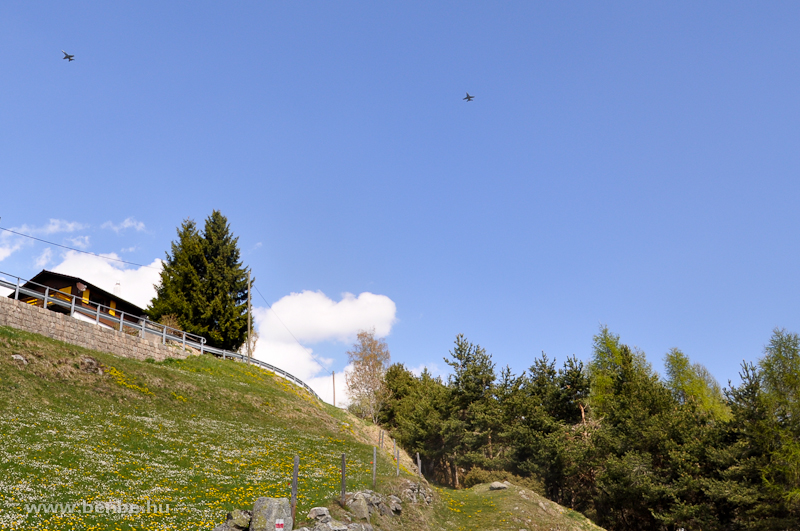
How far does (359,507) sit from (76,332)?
78.1ft

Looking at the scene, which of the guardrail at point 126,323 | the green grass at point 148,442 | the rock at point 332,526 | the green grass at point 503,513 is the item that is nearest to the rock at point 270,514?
the rock at point 332,526

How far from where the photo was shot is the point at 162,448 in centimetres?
2225

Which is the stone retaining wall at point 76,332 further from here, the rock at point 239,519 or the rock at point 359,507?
the rock at point 359,507

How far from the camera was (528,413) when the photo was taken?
153ft

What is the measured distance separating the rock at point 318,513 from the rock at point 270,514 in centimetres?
128

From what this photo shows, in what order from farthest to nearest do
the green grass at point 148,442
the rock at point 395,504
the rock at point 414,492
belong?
the rock at point 414,492 < the rock at point 395,504 < the green grass at point 148,442

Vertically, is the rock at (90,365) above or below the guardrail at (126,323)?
below

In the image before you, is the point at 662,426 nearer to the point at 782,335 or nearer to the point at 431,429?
the point at 782,335

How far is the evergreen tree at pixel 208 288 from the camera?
54.4 meters

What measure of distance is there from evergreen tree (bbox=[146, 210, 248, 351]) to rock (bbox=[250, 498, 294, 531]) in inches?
1610

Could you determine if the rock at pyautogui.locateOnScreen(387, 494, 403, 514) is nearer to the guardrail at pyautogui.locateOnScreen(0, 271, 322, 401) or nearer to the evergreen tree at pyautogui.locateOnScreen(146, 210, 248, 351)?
the guardrail at pyautogui.locateOnScreen(0, 271, 322, 401)

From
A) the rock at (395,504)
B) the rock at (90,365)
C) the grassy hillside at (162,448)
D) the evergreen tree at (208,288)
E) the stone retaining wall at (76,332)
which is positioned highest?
the evergreen tree at (208,288)

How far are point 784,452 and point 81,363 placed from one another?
40.2 meters

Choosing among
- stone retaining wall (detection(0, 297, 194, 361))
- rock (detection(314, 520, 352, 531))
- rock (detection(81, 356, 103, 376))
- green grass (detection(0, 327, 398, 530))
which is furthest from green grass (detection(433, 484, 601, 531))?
stone retaining wall (detection(0, 297, 194, 361))
